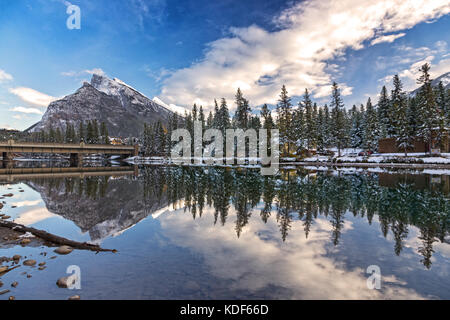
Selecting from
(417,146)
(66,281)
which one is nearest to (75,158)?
(66,281)

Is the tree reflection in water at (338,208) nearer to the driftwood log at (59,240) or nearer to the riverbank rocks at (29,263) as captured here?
the driftwood log at (59,240)

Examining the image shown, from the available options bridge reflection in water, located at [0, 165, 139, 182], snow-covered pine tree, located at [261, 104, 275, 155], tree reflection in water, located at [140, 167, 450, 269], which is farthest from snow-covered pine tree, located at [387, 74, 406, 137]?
bridge reflection in water, located at [0, 165, 139, 182]

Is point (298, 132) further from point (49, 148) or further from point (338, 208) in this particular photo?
point (49, 148)

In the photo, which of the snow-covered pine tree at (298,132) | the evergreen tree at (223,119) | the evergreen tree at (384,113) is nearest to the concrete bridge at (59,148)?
the evergreen tree at (223,119)

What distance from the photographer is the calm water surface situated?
5.99m

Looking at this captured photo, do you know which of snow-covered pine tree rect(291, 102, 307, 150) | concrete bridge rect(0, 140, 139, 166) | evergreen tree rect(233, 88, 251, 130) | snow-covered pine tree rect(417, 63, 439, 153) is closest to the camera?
snow-covered pine tree rect(417, 63, 439, 153)

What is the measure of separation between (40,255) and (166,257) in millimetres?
4661

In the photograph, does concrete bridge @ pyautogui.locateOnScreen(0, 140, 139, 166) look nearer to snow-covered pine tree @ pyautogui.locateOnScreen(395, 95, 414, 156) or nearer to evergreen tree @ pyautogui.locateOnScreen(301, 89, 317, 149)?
evergreen tree @ pyautogui.locateOnScreen(301, 89, 317, 149)

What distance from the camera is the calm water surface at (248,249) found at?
599cm

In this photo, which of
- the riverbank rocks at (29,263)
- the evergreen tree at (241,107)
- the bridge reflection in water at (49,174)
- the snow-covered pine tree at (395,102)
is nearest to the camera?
the riverbank rocks at (29,263)

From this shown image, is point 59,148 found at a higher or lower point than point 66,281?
Result: higher

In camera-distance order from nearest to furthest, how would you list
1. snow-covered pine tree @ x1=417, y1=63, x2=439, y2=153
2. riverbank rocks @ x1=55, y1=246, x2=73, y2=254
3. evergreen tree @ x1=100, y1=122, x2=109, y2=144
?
1. riverbank rocks @ x1=55, y1=246, x2=73, y2=254
2. snow-covered pine tree @ x1=417, y1=63, x2=439, y2=153
3. evergreen tree @ x1=100, y1=122, x2=109, y2=144

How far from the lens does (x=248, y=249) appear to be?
8812mm
